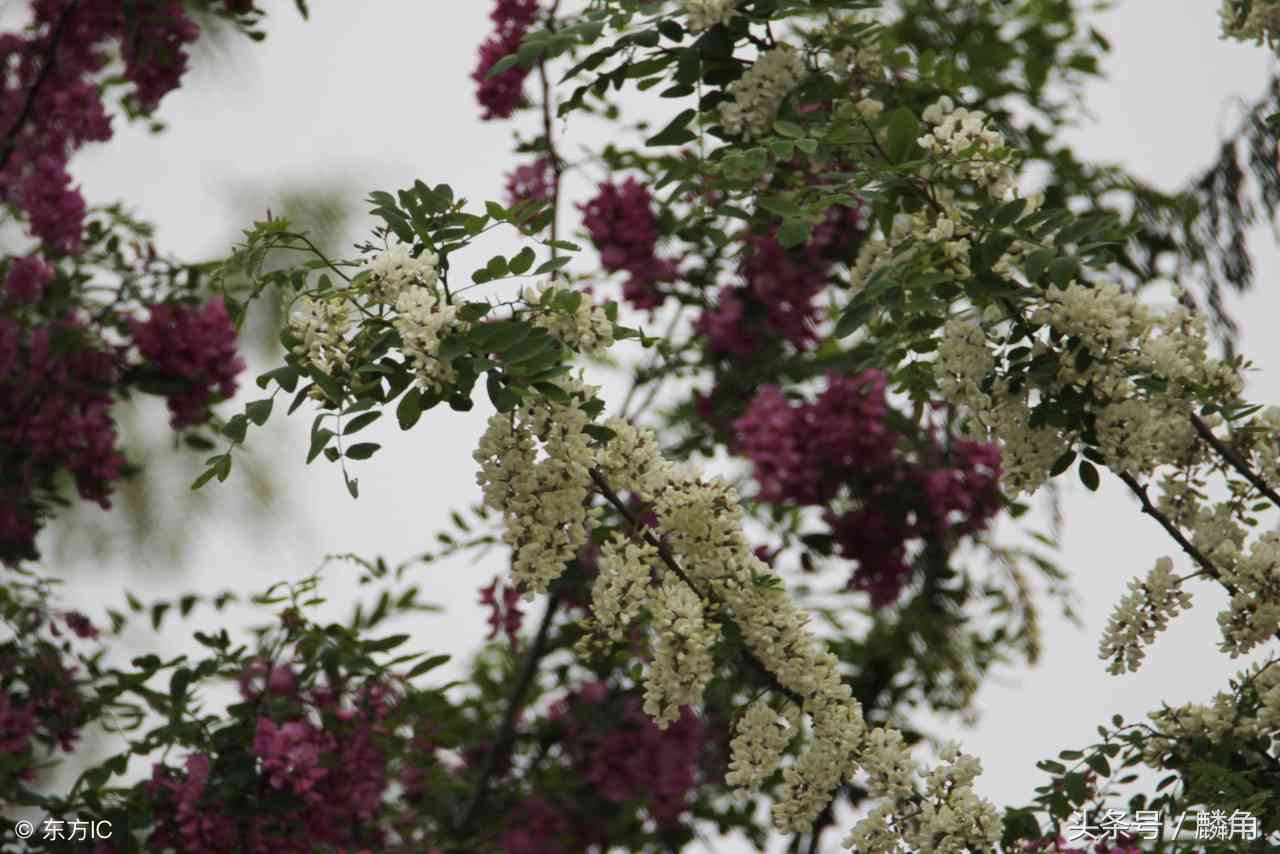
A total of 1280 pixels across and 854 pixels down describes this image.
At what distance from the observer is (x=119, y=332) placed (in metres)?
2.08

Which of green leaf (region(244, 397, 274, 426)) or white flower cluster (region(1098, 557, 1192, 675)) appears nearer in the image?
green leaf (region(244, 397, 274, 426))

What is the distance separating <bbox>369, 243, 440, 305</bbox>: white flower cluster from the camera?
3.33ft

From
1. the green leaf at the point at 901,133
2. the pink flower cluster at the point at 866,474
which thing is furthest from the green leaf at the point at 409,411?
the pink flower cluster at the point at 866,474

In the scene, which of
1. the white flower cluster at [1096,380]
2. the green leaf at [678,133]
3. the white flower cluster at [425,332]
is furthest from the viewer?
the green leaf at [678,133]

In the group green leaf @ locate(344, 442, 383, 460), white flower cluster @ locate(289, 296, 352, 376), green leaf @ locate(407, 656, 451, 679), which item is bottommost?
green leaf @ locate(344, 442, 383, 460)

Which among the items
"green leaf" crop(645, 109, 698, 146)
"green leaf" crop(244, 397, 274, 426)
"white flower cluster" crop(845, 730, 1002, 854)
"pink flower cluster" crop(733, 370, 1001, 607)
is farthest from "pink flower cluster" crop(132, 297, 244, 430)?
"white flower cluster" crop(845, 730, 1002, 854)

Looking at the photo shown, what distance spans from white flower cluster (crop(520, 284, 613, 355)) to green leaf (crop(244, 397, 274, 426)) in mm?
207

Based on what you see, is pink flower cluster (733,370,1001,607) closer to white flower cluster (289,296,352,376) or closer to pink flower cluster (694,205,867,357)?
pink flower cluster (694,205,867,357)

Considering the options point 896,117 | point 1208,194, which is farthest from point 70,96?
point 1208,194

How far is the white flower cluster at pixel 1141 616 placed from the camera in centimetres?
115

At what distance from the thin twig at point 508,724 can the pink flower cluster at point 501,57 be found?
2.20 feet

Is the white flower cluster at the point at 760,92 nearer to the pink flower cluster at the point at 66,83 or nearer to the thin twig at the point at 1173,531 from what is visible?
the thin twig at the point at 1173,531

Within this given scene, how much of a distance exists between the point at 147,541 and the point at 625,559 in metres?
1.35

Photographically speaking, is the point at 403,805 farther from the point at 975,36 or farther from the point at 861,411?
the point at 975,36
